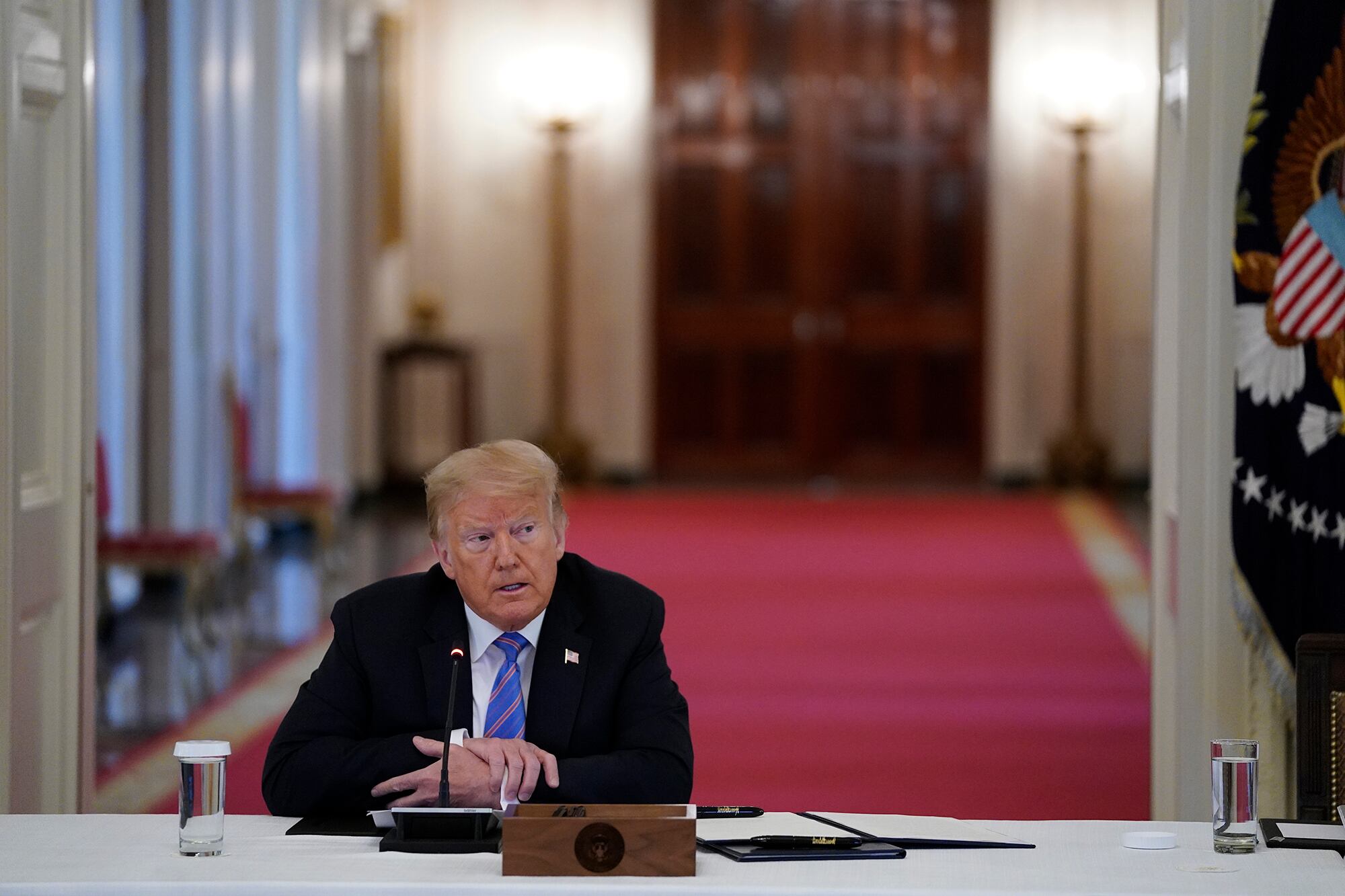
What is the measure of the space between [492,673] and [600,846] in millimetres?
770

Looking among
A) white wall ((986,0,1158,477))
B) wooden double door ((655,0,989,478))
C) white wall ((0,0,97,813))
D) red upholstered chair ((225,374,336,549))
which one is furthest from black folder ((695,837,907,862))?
wooden double door ((655,0,989,478))

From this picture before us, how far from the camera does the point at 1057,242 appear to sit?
13.7 meters

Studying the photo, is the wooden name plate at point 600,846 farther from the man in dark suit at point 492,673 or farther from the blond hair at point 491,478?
the blond hair at point 491,478

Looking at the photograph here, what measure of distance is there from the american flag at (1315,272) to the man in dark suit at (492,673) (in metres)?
1.47

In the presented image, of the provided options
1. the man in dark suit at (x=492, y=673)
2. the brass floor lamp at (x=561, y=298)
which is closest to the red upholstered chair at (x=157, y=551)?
the man in dark suit at (x=492, y=673)

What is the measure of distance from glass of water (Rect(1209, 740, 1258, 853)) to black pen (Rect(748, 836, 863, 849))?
1.56 feet

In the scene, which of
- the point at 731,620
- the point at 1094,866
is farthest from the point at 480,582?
the point at 731,620

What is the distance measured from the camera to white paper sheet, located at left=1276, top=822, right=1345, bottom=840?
8.09ft

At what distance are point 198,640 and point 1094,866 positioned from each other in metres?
5.74

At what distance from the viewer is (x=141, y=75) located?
9.02 metres

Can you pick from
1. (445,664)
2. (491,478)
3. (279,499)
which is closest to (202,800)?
(445,664)

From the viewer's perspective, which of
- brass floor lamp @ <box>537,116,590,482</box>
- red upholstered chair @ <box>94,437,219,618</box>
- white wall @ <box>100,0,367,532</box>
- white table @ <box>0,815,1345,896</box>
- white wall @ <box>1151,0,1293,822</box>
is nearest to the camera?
white table @ <box>0,815,1345,896</box>

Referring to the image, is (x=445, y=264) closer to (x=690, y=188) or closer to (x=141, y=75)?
(x=690, y=188)

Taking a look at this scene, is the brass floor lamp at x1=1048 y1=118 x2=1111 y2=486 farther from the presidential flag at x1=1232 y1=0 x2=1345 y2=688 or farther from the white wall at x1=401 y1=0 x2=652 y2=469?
the presidential flag at x1=1232 y1=0 x2=1345 y2=688
